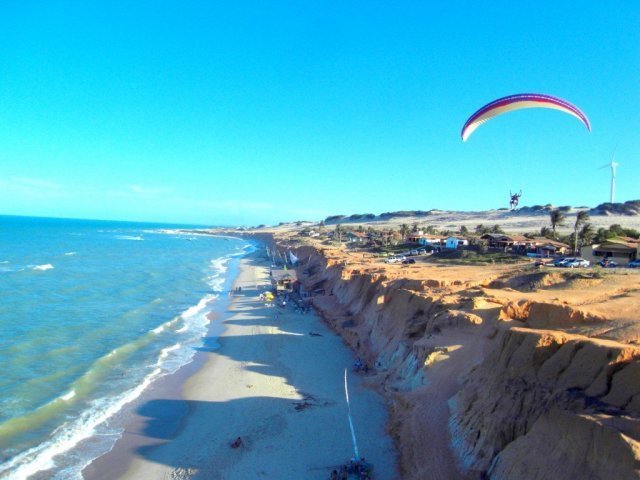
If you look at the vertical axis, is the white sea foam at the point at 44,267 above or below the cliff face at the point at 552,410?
below

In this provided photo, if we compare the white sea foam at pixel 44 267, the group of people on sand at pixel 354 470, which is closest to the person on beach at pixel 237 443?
the group of people on sand at pixel 354 470

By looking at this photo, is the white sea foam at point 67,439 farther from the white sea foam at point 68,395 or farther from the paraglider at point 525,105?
the paraglider at point 525,105

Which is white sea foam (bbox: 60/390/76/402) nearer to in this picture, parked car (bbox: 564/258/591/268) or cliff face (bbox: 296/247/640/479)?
cliff face (bbox: 296/247/640/479)

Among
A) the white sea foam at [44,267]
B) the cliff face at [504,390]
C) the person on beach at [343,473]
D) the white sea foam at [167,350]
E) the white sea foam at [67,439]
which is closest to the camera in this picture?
the cliff face at [504,390]

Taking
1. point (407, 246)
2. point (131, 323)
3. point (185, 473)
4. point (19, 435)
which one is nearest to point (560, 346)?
point (185, 473)

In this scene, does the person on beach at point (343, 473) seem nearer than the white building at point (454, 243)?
Yes

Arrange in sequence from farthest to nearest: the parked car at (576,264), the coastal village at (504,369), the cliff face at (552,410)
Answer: the parked car at (576,264), the coastal village at (504,369), the cliff face at (552,410)

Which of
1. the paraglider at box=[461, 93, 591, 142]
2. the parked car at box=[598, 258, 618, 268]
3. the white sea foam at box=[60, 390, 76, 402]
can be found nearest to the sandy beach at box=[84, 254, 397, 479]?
the white sea foam at box=[60, 390, 76, 402]

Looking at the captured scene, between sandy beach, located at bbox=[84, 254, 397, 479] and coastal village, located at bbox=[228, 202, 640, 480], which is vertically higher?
coastal village, located at bbox=[228, 202, 640, 480]
